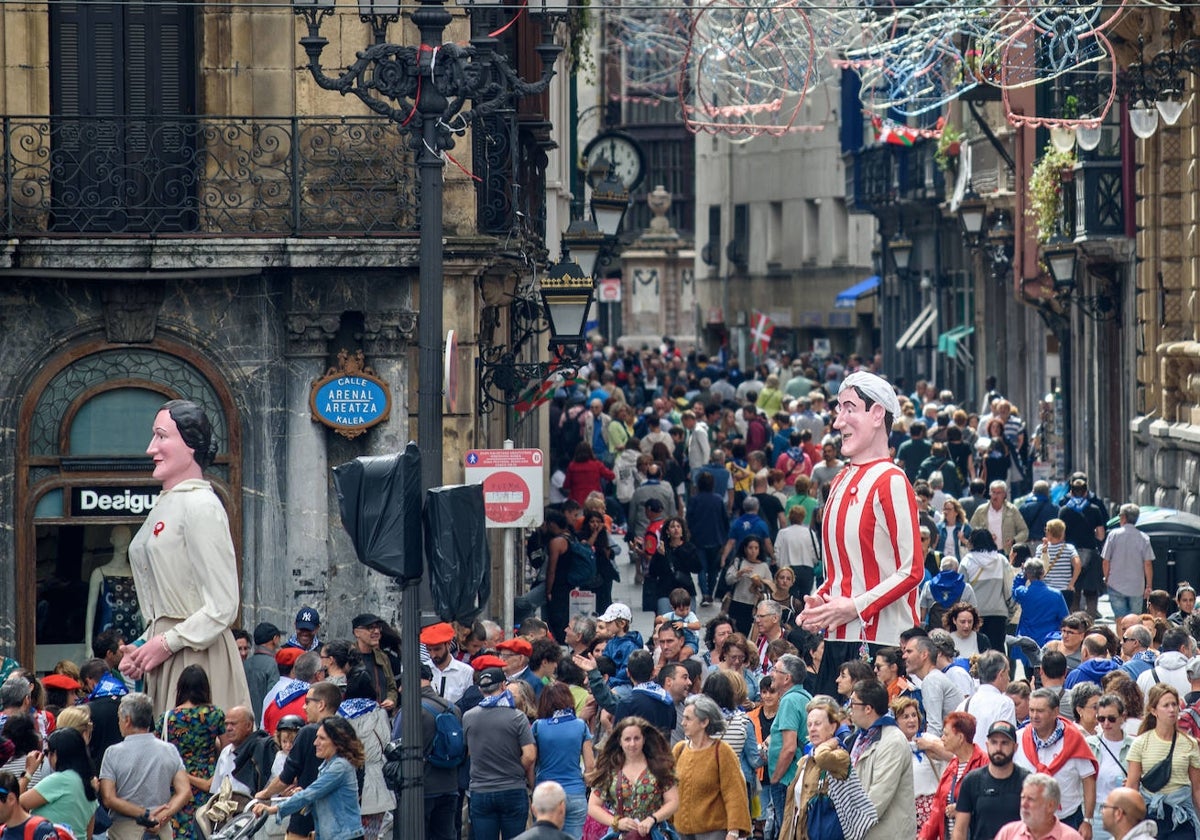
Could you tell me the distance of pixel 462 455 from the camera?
64.4ft

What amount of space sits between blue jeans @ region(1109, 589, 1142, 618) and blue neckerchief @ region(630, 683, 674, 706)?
8.34 m

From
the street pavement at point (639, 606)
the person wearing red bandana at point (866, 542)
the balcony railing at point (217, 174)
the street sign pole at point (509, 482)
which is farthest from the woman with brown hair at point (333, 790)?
the street pavement at point (639, 606)

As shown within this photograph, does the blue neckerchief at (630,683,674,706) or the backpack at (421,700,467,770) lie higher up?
the blue neckerchief at (630,683,674,706)

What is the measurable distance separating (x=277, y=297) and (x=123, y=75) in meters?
2.10

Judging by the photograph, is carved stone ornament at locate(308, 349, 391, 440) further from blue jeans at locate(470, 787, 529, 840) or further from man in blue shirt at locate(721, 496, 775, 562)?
blue jeans at locate(470, 787, 529, 840)

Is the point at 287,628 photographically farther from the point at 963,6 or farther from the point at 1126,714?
the point at 963,6

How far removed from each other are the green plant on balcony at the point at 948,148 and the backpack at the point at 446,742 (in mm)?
31767

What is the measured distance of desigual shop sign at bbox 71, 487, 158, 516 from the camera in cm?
1875

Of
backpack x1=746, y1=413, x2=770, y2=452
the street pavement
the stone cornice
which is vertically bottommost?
the street pavement

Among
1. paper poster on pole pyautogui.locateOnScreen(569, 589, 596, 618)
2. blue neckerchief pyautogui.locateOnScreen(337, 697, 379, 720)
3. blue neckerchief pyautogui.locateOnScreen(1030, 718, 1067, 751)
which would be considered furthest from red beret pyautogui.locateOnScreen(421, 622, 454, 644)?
paper poster on pole pyautogui.locateOnScreen(569, 589, 596, 618)

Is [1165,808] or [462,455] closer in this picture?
[1165,808]

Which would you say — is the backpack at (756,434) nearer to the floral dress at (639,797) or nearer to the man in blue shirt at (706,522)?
the man in blue shirt at (706,522)

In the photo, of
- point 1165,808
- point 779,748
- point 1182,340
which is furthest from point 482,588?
point 1182,340

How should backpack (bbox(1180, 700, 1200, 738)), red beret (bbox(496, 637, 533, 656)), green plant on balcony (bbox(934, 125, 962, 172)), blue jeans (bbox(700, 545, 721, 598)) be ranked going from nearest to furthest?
backpack (bbox(1180, 700, 1200, 738))
red beret (bbox(496, 637, 533, 656))
blue jeans (bbox(700, 545, 721, 598))
green plant on balcony (bbox(934, 125, 962, 172))
